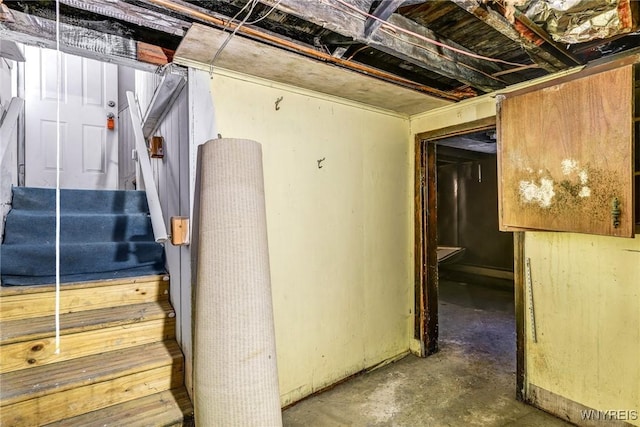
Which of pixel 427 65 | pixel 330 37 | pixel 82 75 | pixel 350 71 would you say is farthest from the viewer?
pixel 82 75

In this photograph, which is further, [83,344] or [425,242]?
[425,242]

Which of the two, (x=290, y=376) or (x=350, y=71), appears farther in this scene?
(x=290, y=376)

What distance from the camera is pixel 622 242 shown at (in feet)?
5.92

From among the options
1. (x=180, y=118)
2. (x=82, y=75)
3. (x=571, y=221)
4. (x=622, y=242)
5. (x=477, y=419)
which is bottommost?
(x=477, y=419)

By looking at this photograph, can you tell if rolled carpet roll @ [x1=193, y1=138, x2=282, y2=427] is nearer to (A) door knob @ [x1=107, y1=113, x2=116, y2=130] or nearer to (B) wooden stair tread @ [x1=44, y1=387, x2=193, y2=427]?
(B) wooden stair tread @ [x1=44, y1=387, x2=193, y2=427]

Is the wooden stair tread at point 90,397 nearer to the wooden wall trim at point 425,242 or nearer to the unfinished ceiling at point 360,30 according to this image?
the unfinished ceiling at point 360,30

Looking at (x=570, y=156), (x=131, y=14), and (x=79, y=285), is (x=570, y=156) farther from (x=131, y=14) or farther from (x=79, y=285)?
(x=79, y=285)

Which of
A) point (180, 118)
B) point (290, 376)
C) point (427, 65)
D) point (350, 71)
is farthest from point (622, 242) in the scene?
Result: point (180, 118)

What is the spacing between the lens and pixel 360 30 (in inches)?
59.9

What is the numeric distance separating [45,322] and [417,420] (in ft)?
7.46

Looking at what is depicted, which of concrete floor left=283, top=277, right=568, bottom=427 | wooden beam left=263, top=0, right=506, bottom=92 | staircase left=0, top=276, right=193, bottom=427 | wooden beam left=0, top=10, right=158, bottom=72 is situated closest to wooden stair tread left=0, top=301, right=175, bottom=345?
staircase left=0, top=276, right=193, bottom=427

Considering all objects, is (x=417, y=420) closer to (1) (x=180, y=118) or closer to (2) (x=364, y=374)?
(2) (x=364, y=374)

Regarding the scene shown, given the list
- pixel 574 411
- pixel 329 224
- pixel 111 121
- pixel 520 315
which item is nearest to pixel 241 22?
pixel 329 224

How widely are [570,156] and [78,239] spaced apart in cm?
→ 321
